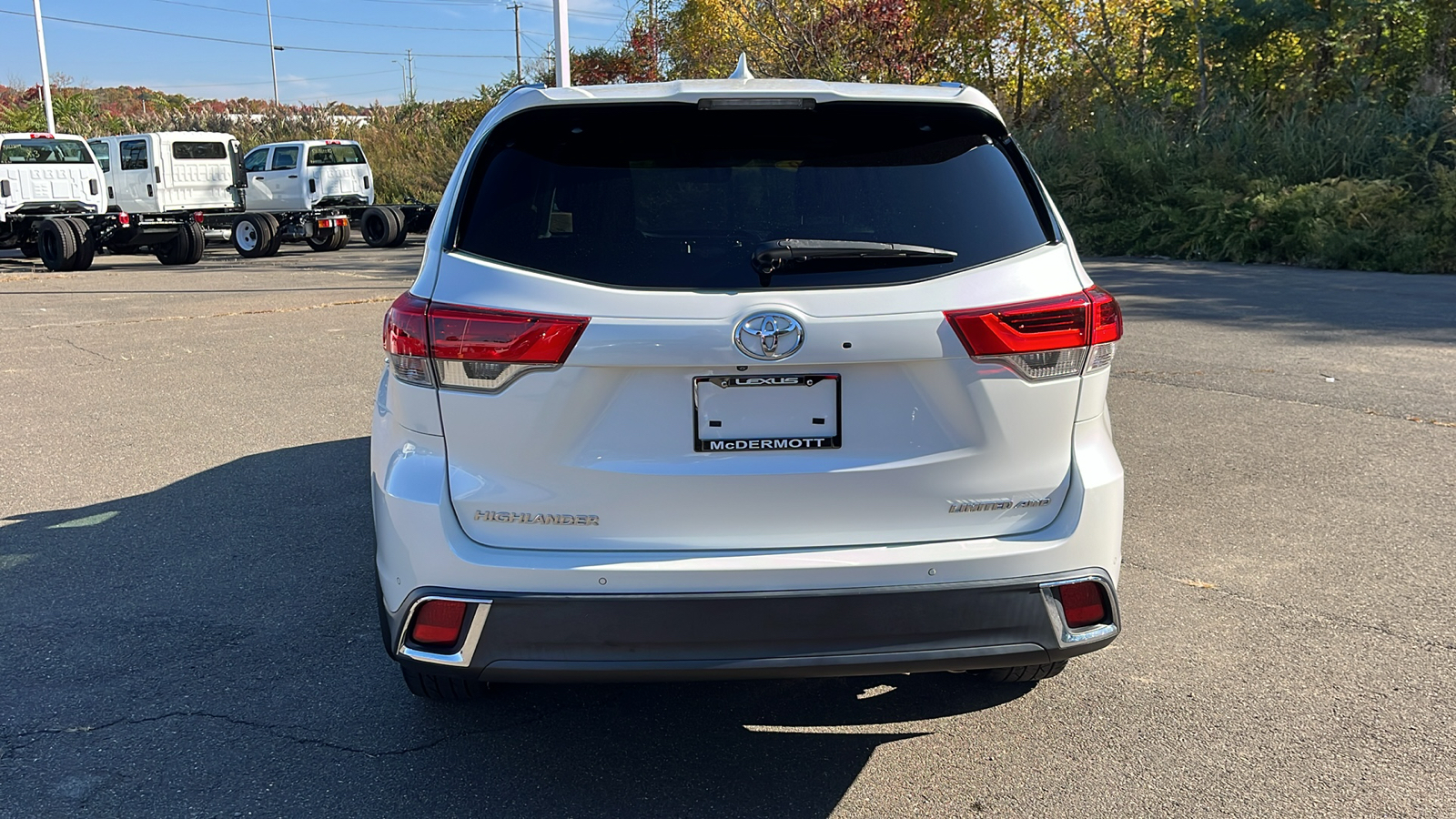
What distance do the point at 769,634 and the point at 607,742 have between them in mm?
869

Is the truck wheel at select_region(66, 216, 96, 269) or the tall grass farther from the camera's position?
the truck wheel at select_region(66, 216, 96, 269)

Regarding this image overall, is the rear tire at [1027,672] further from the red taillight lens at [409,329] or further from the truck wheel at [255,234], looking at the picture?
the truck wheel at [255,234]

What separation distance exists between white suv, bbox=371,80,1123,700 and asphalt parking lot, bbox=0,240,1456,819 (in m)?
0.54

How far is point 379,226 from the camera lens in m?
22.5

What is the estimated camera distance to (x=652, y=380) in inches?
98.0

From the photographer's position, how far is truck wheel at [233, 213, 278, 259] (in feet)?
70.8

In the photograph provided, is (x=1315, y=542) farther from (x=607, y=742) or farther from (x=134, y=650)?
(x=134, y=650)

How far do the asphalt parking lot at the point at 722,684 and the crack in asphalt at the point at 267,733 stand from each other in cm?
Answer: 1

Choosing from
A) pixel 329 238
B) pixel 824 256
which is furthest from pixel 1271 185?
pixel 824 256

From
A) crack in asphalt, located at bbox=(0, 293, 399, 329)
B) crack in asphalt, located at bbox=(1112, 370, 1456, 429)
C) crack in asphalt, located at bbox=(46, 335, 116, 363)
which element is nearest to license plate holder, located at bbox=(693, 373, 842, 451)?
crack in asphalt, located at bbox=(1112, 370, 1456, 429)

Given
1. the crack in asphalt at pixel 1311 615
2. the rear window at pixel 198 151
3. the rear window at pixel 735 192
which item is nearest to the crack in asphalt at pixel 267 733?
the rear window at pixel 735 192

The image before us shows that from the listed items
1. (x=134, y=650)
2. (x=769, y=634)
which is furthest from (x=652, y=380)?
(x=134, y=650)

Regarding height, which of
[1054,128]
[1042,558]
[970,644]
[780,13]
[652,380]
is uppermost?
[780,13]

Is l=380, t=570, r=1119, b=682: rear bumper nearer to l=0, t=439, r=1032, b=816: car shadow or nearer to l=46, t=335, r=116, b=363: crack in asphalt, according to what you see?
l=0, t=439, r=1032, b=816: car shadow
